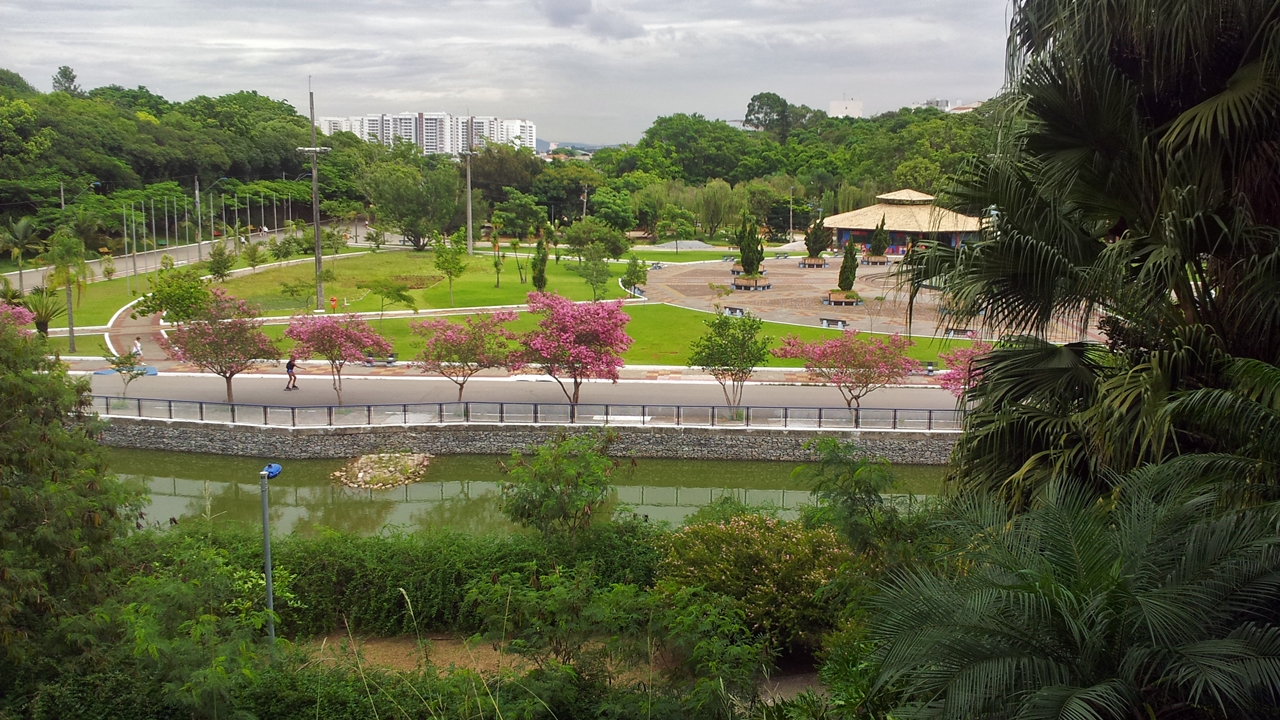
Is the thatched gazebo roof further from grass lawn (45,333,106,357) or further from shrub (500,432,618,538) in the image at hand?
shrub (500,432,618,538)

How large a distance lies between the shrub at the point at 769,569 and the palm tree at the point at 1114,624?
6.16 metres

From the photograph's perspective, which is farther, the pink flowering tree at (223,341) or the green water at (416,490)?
the pink flowering tree at (223,341)

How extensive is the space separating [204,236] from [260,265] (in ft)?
47.7

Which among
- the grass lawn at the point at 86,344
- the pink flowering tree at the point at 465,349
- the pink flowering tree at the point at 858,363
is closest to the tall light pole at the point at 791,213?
the pink flowering tree at the point at 858,363

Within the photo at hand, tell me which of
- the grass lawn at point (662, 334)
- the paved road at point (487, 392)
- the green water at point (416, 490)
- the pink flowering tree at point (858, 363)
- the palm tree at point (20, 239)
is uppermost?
the palm tree at point (20, 239)

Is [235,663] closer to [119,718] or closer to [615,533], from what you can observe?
[119,718]

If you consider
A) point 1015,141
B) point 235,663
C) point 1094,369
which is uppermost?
point 1015,141

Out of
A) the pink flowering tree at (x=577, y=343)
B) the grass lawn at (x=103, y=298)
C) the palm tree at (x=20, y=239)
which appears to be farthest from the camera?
the palm tree at (x=20, y=239)

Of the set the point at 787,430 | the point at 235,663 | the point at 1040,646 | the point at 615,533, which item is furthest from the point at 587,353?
the point at 1040,646

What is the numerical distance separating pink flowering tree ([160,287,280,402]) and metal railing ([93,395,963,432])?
56.6 inches

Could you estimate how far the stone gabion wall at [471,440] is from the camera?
20.4 meters

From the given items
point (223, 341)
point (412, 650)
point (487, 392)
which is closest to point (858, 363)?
point (487, 392)

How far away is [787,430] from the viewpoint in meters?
20.5

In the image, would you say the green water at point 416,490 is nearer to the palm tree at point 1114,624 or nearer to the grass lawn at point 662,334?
the grass lawn at point 662,334
